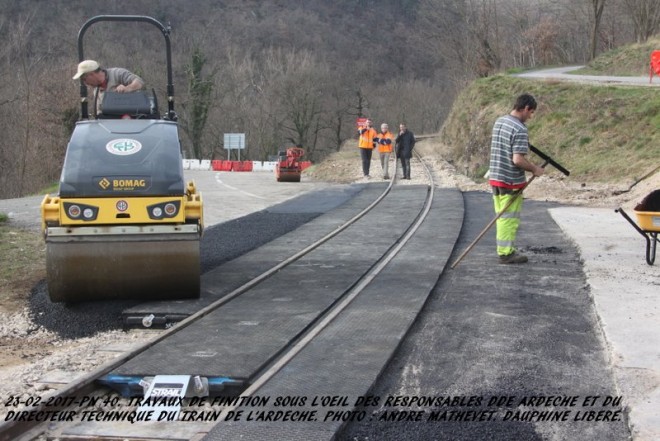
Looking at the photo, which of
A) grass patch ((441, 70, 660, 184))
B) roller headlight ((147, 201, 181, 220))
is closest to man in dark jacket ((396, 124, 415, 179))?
grass patch ((441, 70, 660, 184))

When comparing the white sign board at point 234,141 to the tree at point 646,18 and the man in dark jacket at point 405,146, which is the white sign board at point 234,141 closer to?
the tree at point 646,18

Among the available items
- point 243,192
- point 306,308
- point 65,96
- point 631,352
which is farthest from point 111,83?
point 65,96

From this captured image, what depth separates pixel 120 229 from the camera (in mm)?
7926

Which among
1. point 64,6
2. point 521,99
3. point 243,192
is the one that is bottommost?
point 243,192

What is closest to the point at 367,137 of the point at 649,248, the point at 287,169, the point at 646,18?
the point at 287,169

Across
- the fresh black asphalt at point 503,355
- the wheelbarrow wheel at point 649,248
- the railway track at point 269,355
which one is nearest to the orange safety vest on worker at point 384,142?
the railway track at point 269,355

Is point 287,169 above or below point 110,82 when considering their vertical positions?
below

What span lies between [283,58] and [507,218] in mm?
77303

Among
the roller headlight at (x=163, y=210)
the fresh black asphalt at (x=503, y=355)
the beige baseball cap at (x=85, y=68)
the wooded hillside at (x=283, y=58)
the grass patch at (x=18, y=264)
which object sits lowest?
the grass patch at (x=18, y=264)

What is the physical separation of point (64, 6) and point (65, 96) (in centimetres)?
5594

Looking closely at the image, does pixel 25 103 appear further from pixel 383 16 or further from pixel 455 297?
pixel 383 16

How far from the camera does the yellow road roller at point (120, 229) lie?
7887mm

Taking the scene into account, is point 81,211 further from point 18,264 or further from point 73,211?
point 18,264

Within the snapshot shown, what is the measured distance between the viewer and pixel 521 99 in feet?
32.7
